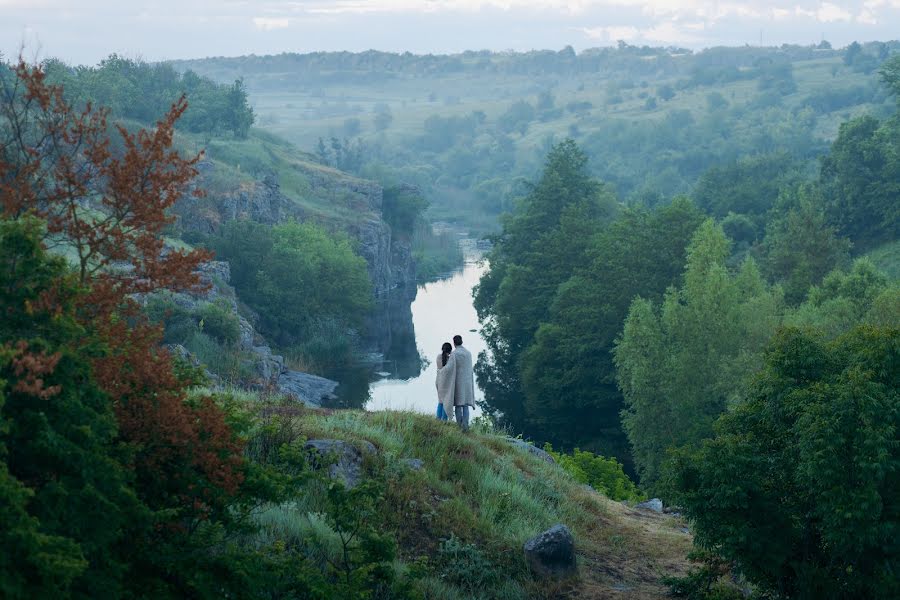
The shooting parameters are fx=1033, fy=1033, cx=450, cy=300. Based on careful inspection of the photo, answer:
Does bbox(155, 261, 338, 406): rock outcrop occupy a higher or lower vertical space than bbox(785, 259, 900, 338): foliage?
lower

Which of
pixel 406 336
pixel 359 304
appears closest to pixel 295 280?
pixel 359 304

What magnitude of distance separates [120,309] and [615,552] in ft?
32.1

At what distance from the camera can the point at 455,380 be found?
19.8 m

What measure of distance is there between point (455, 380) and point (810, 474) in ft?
29.2

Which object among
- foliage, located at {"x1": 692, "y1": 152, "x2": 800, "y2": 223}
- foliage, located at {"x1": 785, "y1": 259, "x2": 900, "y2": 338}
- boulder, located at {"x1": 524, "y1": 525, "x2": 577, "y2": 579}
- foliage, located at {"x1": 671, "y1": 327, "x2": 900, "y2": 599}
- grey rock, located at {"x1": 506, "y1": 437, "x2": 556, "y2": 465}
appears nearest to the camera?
foliage, located at {"x1": 671, "y1": 327, "x2": 900, "y2": 599}

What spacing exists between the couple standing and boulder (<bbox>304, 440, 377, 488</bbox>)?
4.25 metres

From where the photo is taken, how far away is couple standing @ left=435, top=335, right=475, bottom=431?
19.7 m

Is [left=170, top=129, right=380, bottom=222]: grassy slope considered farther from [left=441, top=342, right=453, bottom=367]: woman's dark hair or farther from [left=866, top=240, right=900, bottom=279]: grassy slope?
[left=441, top=342, right=453, bottom=367]: woman's dark hair

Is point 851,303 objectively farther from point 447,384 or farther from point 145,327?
point 145,327

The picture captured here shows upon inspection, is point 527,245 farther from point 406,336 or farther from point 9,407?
point 9,407

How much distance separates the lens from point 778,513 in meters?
12.6

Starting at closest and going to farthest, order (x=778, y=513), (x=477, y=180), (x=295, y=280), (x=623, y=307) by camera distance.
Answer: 1. (x=778, y=513)
2. (x=623, y=307)
3. (x=295, y=280)
4. (x=477, y=180)

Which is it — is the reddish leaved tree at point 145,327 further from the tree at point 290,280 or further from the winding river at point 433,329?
the tree at point 290,280

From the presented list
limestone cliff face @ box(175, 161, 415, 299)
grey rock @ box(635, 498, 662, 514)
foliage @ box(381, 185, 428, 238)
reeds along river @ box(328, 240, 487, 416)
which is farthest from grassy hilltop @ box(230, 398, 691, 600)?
foliage @ box(381, 185, 428, 238)
